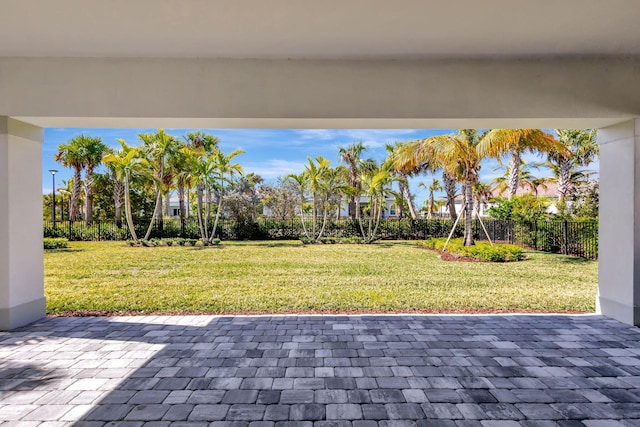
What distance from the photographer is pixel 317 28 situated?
3.49 m

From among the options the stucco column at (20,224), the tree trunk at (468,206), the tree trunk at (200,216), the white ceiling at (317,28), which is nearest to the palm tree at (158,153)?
the tree trunk at (200,216)

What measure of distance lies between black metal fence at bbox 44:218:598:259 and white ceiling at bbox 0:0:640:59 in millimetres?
9522

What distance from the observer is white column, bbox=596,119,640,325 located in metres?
4.36

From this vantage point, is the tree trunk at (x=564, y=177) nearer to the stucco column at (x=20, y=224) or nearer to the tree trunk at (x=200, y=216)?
the tree trunk at (x=200, y=216)

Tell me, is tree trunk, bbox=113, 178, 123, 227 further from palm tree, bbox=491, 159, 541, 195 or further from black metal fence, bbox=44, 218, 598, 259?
palm tree, bbox=491, 159, 541, 195

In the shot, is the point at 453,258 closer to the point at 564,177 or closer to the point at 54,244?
the point at 564,177

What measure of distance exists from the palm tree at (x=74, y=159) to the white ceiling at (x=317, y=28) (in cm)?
1981

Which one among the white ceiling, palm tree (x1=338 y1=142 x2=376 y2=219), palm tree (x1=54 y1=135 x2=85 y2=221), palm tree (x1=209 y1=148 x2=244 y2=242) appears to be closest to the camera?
the white ceiling

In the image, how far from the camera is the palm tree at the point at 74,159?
2070 centimetres

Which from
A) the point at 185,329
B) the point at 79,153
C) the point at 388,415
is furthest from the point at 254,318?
the point at 79,153

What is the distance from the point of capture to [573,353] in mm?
3549

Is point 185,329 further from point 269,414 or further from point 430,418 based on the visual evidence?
point 430,418

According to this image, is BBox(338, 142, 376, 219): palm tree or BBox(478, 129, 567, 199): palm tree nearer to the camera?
BBox(478, 129, 567, 199): palm tree

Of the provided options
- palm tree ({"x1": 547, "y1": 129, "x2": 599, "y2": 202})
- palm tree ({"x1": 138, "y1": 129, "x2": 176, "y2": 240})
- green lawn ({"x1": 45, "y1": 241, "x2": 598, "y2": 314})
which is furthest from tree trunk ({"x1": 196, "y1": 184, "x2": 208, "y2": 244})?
palm tree ({"x1": 547, "y1": 129, "x2": 599, "y2": 202})
